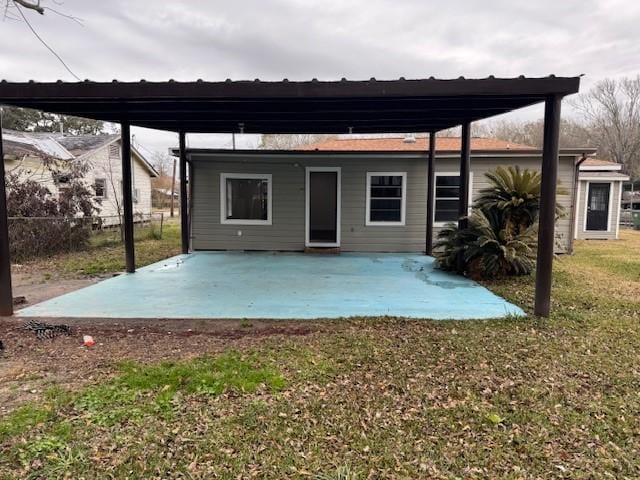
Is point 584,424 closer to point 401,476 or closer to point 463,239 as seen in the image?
point 401,476

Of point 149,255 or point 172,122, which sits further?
point 149,255

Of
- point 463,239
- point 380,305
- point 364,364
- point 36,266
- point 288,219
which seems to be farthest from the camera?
point 288,219

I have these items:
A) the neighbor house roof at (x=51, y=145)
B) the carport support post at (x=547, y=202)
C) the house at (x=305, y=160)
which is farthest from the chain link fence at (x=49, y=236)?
the carport support post at (x=547, y=202)

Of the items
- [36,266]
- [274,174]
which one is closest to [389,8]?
[274,174]

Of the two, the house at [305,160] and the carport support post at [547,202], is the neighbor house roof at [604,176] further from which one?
the carport support post at [547,202]

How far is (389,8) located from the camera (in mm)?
10906

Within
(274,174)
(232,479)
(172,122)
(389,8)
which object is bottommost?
(232,479)

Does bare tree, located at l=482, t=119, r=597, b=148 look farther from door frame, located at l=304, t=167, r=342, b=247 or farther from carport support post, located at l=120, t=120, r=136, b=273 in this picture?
carport support post, located at l=120, t=120, r=136, b=273

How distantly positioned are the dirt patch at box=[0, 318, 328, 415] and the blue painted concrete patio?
0.35 meters

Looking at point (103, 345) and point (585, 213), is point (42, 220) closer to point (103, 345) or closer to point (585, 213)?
point (103, 345)

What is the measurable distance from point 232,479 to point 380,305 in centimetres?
372

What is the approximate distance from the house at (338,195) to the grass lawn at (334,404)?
634 cm

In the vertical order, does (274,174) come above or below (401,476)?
above

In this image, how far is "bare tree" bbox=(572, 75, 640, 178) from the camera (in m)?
32.3
